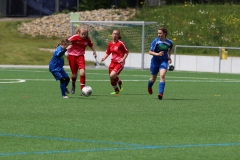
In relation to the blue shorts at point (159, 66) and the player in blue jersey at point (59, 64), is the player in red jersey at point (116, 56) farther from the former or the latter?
the player in blue jersey at point (59, 64)

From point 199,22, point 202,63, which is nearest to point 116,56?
point 202,63

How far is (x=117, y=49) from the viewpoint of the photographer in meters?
21.0

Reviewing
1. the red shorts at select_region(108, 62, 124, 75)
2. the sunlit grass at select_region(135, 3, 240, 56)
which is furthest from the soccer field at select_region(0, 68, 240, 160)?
the sunlit grass at select_region(135, 3, 240, 56)

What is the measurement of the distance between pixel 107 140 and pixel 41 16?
4662 cm

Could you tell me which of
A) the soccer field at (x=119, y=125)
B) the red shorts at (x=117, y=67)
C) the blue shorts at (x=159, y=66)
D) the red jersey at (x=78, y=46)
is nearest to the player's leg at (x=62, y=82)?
the soccer field at (x=119, y=125)

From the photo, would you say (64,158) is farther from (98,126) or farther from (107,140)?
(98,126)

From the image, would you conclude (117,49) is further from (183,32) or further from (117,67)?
(183,32)

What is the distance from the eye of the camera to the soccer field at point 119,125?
31.7ft

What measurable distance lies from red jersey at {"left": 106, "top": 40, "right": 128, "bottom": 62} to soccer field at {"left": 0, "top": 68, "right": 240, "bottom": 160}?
3.16 ft

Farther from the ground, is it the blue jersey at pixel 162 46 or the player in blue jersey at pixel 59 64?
the blue jersey at pixel 162 46

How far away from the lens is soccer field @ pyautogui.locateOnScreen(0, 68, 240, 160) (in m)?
9.65

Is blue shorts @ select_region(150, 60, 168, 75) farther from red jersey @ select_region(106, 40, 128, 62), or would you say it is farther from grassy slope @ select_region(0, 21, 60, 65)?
grassy slope @ select_region(0, 21, 60, 65)

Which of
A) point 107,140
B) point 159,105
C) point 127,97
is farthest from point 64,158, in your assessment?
point 127,97

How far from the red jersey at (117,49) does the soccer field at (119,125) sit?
0.96m
